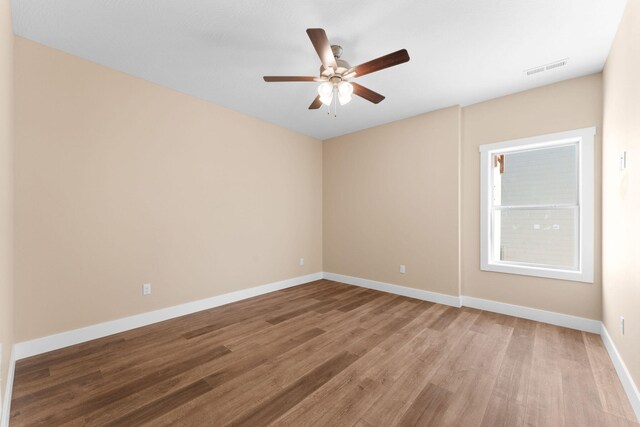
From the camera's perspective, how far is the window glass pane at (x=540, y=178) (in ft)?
10.4

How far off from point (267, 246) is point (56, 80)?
3.06 meters

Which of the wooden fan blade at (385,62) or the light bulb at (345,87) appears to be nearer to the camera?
the wooden fan blade at (385,62)

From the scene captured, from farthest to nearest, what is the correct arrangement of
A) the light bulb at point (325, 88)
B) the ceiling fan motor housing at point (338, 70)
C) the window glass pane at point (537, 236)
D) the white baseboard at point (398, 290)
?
1. the white baseboard at point (398, 290)
2. the window glass pane at point (537, 236)
3. the light bulb at point (325, 88)
4. the ceiling fan motor housing at point (338, 70)

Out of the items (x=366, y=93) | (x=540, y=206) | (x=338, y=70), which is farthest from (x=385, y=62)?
(x=540, y=206)

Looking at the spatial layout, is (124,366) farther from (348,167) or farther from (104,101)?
(348,167)

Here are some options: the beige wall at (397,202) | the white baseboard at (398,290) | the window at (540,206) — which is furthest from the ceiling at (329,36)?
the white baseboard at (398,290)

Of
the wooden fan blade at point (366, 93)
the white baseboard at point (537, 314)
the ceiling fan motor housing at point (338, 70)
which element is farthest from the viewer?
the white baseboard at point (537, 314)

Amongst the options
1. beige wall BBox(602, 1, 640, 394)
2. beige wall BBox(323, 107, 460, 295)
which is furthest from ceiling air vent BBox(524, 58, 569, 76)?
beige wall BBox(323, 107, 460, 295)

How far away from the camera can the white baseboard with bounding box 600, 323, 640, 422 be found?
172cm

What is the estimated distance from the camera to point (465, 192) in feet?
12.5

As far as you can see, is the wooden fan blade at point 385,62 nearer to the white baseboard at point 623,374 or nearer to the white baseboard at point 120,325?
the white baseboard at point 623,374

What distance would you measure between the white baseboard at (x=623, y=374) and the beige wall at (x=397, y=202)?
1467mm

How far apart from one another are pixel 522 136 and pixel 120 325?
5103mm

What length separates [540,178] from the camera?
11.0ft
